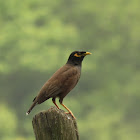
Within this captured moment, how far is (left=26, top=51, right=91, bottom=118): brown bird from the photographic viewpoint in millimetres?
6926

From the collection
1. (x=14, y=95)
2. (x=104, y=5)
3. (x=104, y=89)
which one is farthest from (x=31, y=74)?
(x=104, y=5)

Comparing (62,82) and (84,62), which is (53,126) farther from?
(84,62)

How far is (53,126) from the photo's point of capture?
5652mm

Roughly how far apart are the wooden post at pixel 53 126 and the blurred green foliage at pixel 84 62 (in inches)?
1067

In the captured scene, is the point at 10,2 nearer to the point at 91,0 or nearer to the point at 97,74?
the point at 97,74

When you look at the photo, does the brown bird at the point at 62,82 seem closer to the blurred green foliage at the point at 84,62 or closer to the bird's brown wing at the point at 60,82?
the bird's brown wing at the point at 60,82

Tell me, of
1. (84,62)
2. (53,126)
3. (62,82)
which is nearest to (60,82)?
(62,82)

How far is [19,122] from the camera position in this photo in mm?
39812

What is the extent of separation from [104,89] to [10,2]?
10.7 metres

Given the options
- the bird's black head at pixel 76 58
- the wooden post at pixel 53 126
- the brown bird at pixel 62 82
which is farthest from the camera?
the bird's black head at pixel 76 58

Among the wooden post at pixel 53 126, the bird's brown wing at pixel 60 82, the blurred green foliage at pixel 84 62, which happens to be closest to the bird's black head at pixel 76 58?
the bird's brown wing at pixel 60 82

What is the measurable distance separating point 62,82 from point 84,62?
3739 centimetres

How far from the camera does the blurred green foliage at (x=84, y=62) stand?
41.0 meters

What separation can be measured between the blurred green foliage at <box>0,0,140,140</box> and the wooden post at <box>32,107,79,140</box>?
88.9 feet
